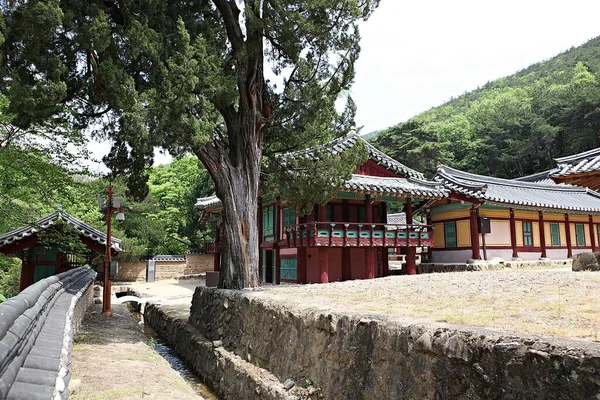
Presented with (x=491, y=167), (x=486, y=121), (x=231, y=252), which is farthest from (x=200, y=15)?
(x=486, y=121)

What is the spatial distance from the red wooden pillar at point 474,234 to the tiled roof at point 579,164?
35.8ft

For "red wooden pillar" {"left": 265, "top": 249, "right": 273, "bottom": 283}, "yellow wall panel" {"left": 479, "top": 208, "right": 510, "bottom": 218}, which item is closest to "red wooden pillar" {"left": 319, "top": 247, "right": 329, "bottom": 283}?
"red wooden pillar" {"left": 265, "top": 249, "right": 273, "bottom": 283}

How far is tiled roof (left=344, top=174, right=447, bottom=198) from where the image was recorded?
1778 cm

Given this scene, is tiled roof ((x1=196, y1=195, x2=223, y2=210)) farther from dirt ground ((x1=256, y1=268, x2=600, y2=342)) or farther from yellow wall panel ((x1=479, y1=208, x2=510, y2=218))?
dirt ground ((x1=256, y1=268, x2=600, y2=342))

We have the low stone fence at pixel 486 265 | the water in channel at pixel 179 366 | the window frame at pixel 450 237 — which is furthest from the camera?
the window frame at pixel 450 237

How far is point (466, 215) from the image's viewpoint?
21.5 metres

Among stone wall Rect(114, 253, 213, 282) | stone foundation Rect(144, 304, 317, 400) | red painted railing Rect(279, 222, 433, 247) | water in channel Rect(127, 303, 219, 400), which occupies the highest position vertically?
red painted railing Rect(279, 222, 433, 247)

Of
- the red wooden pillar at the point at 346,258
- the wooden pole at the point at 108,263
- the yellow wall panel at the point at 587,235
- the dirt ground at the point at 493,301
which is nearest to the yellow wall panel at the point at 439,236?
the red wooden pillar at the point at 346,258

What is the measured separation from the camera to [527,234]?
2305cm

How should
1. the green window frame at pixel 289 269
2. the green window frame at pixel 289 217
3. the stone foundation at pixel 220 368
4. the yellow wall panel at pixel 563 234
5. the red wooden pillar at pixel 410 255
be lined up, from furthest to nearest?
the yellow wall panel at pixel 563 234 → the red wooden pillar at pixel 410 255 → the green window frame at pixel 289 217 → the green window frame at pixel 289 269 → the stone foundation at pixel 220 368

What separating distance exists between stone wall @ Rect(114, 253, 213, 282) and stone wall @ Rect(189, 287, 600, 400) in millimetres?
27158

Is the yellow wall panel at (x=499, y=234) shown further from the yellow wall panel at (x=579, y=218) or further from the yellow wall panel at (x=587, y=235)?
the yellow wall panel at (x=587, y=235)

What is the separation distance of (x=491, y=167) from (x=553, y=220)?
2843 centimetres

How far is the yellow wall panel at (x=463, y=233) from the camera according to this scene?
21.2 metres
